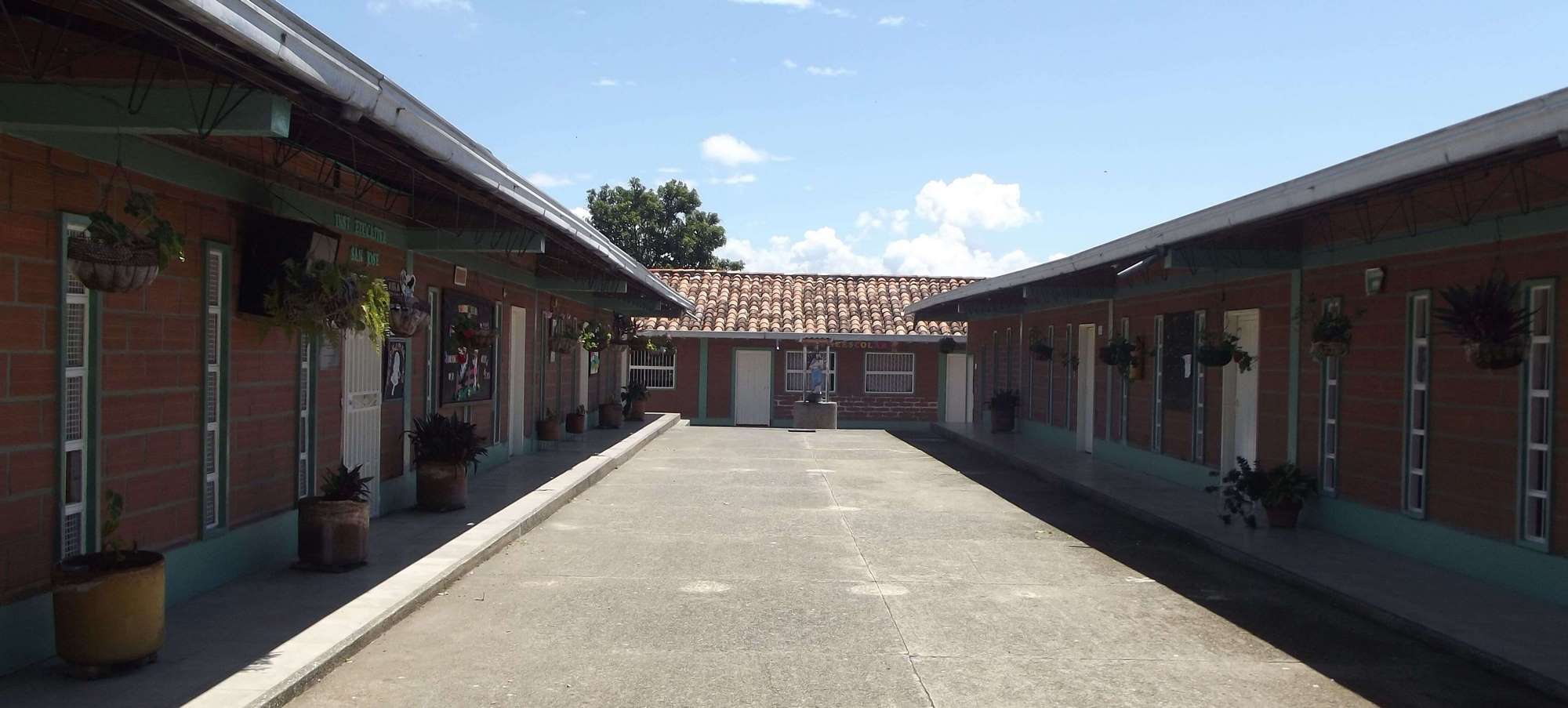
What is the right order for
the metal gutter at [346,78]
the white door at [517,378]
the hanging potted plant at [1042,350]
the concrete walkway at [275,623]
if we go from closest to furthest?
the metal gutter at [346,78] < the concrete walkway at [275,623] < the white door at [517,378] < the hanging potted plant at [1042,350]

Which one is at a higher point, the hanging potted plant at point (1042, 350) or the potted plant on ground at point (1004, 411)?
the hanging potted plant at point (1042, 350)

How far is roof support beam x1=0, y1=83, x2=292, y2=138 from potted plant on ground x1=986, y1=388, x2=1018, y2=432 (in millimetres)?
20138

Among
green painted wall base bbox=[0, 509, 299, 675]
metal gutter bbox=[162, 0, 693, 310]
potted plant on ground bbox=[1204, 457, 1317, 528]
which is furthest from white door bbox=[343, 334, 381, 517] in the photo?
potted plant on ground bbox=[1204, 457, 1317, 528]

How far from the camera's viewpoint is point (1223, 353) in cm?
1295

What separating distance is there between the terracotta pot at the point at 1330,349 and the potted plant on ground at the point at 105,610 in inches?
379

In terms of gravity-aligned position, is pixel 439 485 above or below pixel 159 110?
below

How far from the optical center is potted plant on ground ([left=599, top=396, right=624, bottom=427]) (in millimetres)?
24531

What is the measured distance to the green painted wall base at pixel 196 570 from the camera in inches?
229

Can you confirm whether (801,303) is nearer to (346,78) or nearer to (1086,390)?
(1086,390)

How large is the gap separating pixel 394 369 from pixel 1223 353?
28.9 feet

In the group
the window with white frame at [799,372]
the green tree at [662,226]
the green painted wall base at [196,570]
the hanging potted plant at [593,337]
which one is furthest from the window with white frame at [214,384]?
the green tree at [662,226]

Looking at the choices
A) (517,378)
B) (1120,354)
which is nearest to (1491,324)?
(1120,354)

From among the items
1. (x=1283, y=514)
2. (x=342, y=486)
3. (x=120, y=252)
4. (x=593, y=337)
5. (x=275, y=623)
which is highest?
(x=120, y=252)

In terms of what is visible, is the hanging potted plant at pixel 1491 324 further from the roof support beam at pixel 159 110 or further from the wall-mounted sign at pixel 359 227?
the wall-mounted sign at pixel 359 227
